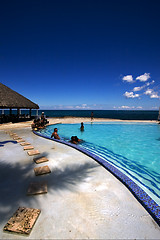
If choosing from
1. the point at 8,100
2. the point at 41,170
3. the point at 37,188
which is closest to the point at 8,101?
the point at 8,100

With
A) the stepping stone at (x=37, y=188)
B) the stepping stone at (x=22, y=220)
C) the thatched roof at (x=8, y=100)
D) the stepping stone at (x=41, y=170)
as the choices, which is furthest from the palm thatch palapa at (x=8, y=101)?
the stepping stone at (x=22, y=220)

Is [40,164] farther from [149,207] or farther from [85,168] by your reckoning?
[149,207]

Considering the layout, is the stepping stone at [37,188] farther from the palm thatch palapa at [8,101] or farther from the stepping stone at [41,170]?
the palm thatch palapa at [8,101]

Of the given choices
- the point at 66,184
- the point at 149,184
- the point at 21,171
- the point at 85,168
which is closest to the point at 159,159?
the point at 149,184

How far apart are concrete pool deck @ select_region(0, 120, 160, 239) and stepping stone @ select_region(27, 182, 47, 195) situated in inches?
3.9

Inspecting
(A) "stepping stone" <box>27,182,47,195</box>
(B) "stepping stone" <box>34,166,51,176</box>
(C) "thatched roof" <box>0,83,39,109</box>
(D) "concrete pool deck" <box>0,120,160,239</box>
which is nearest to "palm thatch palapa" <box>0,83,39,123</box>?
(C) "thatched roof" <box>0,83,39,109</box>

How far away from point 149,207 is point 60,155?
3.28 m

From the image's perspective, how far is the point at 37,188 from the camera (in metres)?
2.66

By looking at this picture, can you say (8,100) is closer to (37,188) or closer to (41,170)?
(41,170)

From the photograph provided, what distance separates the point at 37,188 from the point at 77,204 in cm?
104

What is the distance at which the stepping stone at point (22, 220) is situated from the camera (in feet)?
5.69

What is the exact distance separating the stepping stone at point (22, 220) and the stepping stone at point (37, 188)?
16.5 inches

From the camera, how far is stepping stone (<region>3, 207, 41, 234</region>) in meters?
1.73

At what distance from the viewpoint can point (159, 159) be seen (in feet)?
21.8
